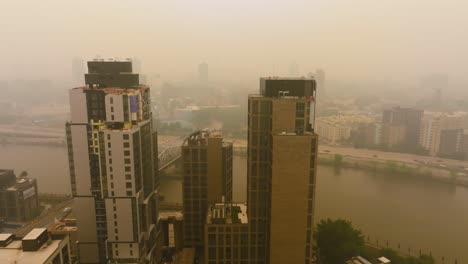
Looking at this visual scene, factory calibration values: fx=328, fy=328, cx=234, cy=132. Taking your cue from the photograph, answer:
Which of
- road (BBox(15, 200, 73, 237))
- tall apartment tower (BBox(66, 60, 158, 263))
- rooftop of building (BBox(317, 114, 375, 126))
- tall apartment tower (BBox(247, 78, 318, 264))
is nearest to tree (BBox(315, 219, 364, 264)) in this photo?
tall apartment tower (BBox(247, 78, 318, 264))

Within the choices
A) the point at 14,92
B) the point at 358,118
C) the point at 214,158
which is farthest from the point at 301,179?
the point at 14,92

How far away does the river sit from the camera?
27.6 feet

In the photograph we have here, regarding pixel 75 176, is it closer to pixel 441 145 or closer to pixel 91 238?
pixel 91 238

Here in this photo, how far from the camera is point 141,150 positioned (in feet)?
19.4

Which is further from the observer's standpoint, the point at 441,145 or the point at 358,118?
the point at 358,118

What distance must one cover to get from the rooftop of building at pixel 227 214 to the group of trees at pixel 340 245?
1.98 m

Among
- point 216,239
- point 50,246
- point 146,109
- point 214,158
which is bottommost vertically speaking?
point 216,239

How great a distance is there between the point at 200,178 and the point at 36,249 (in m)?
3.56

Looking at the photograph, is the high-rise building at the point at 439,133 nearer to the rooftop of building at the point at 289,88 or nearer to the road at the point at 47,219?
the rooftop of building at the point at 289,88

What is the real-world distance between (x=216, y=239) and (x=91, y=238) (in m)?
2.43

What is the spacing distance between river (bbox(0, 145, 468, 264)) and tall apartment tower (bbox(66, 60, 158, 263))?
5354 mm

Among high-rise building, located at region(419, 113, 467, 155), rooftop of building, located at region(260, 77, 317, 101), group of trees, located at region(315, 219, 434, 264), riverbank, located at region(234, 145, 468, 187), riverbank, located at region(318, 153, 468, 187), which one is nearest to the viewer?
rooftop of building, located at region(260, 77, 317, 101)

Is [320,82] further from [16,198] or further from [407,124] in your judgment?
[16,198]

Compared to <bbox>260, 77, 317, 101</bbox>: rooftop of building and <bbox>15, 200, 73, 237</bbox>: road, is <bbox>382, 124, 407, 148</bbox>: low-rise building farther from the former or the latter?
<bbox>15, 200, 73, 237</bbox>: road
